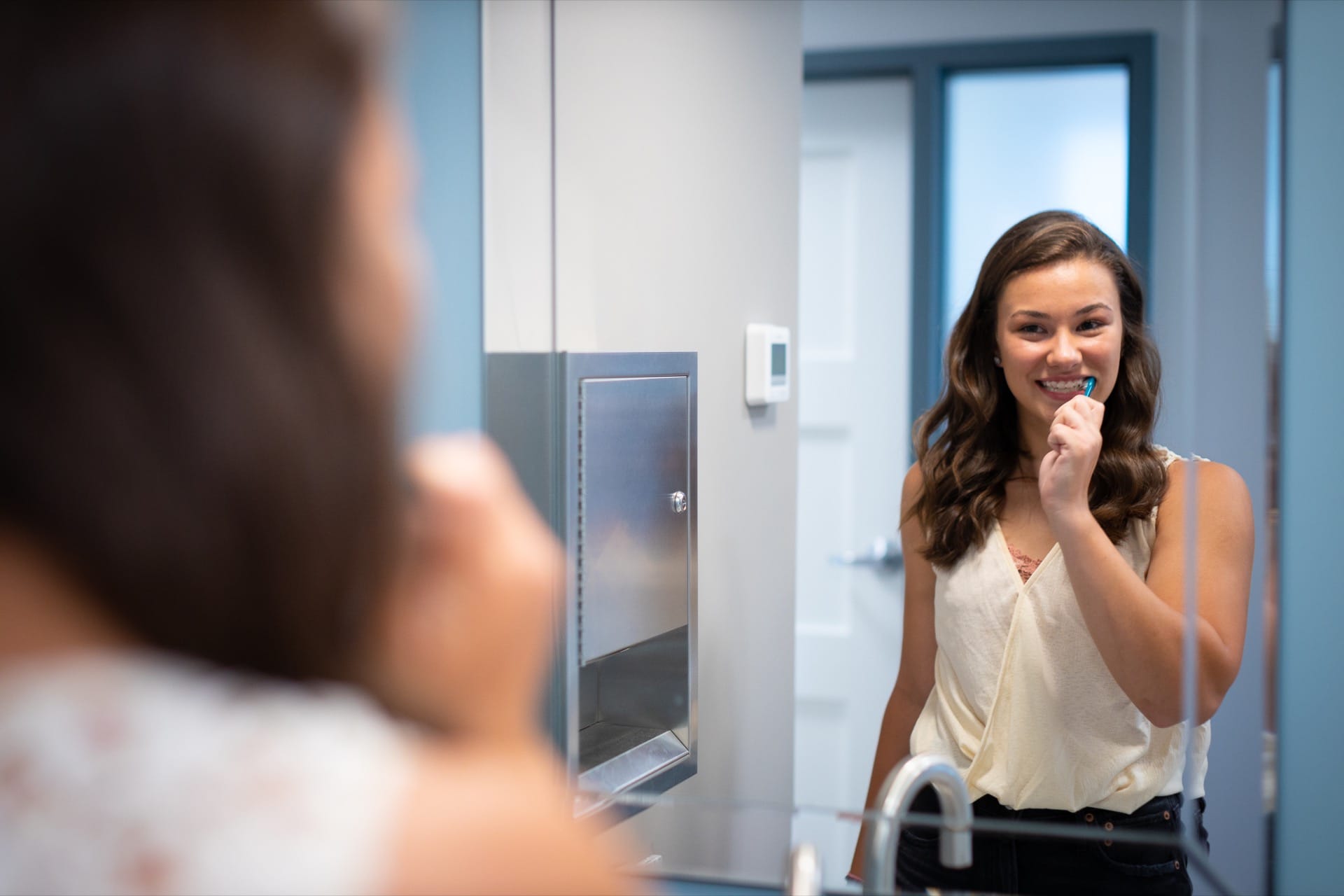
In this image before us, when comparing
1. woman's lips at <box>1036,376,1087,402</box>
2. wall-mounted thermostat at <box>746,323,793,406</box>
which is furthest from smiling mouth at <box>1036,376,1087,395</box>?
wall-mounted thermostat at <box>746,323,793,406</box>

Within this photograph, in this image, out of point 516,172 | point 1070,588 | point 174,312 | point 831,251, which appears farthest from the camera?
point 516,172

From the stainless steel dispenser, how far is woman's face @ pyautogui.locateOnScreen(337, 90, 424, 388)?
1.99 feet

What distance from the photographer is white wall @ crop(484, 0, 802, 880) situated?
0.91 metres

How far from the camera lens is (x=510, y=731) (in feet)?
1.25

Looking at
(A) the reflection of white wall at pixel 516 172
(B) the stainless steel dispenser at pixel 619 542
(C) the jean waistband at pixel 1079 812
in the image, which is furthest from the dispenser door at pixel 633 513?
(C) the jean waistband at pixel 1079 812

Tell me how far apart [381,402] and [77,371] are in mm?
91

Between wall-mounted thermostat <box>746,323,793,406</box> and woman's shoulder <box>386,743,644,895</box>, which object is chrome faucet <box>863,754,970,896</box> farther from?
woman's shoulder <box>386,743,644,895</box>

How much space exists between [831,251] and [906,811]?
462mm

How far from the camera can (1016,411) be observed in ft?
2.57

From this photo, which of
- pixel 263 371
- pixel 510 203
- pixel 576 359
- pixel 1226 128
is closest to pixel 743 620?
pixel 576 359

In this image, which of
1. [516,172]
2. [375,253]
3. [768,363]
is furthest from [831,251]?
[375,253]

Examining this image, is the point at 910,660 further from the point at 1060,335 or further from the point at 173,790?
the point at 173,790

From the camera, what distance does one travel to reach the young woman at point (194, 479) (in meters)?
0.33

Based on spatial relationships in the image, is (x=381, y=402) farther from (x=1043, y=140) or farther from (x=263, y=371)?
(x=1043, y=140)
